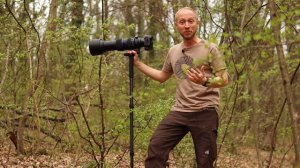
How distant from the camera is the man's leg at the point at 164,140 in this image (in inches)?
138

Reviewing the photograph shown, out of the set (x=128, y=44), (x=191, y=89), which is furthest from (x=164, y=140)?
(x=128, y=44)

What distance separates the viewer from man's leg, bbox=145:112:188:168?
138 inches

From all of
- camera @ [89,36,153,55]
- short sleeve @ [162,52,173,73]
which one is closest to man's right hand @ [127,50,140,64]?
camera @ [89,36,153,55]

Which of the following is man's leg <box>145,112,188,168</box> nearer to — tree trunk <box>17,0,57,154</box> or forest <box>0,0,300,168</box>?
forest <box>0,0,300,168</box>

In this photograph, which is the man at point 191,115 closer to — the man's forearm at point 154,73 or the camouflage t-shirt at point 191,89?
the camouflage t-shirt at point 191,89

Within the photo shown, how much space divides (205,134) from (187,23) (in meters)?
0.87

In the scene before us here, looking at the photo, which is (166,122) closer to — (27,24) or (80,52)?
(80,52)

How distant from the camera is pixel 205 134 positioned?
3.47m

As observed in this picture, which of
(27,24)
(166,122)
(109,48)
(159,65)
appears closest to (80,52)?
(27,24)

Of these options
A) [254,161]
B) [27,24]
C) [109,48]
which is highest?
[27,24]

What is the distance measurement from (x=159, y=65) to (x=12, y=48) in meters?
5.04

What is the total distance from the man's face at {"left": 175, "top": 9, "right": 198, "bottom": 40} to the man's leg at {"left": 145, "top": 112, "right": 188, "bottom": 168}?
0.62 m

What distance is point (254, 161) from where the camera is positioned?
10.3 meters

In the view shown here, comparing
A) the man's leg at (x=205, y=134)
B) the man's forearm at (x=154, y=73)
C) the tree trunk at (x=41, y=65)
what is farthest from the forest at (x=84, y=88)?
the man's leg at (x=205, y=134)
